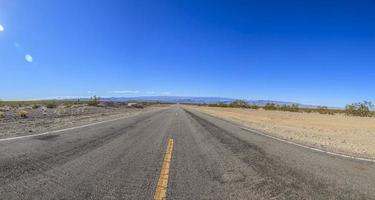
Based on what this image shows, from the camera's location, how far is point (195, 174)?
5320mm

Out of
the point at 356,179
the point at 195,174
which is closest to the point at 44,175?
the point at 195,174

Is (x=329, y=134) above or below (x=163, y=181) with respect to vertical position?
below

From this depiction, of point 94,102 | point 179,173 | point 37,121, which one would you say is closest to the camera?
point 179,173

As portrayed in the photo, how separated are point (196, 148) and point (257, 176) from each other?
11.2 feet

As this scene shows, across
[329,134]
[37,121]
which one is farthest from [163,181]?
[37,121]

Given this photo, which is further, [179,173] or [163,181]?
[179,173]

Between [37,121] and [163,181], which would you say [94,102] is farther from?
[163,181]

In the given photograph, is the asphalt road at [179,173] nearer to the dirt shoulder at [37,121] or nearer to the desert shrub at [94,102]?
the dirt shoulder at [37,121]

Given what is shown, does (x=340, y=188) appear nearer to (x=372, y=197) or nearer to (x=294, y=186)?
(x=372, y=197)

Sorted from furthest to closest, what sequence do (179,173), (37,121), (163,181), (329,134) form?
(37,121) → (329,134) → (179,173) → (163,181)

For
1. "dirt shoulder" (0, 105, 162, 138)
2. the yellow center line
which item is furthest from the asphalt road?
"dirt shoulder" (0, 105, 162, 138)

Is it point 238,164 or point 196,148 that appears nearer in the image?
point 238,164

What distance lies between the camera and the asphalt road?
4.18 meters

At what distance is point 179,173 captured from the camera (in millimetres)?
5355
